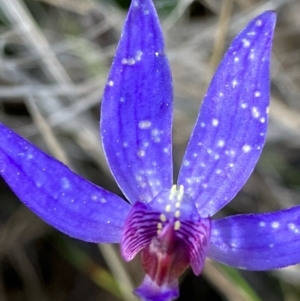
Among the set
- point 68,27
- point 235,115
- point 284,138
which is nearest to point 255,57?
point 235,115

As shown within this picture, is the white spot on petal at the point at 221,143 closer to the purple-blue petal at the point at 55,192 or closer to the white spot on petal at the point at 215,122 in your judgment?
the white spot on petal at the point at 215,122

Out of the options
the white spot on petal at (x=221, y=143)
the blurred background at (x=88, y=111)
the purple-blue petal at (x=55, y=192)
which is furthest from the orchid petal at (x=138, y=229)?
the blurred background at (x=88, y=111)

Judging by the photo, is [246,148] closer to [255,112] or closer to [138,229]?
[255,112]

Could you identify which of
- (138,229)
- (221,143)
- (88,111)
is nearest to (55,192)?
(138,229)

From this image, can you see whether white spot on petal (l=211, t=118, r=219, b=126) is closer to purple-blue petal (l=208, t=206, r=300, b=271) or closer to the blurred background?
purple-blue petal (l=208, t=206, r=300, b=271)

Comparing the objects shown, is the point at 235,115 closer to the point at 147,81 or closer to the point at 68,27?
the point at 147,81

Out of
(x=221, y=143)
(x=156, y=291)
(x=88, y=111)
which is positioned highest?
(x=221, y=143)
